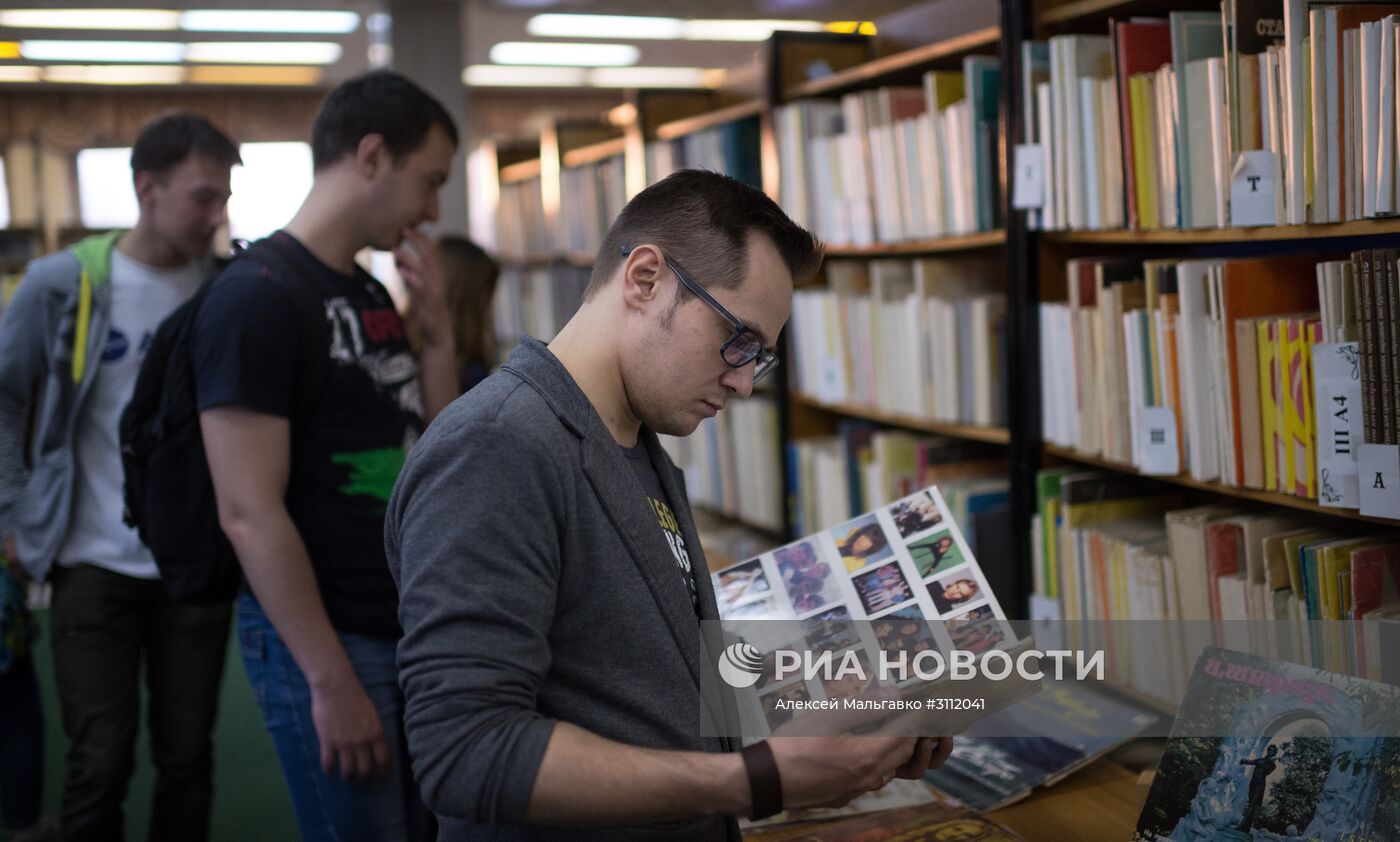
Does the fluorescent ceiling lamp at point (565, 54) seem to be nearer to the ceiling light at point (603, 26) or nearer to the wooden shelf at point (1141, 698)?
the ceiling light at point (603, 26)

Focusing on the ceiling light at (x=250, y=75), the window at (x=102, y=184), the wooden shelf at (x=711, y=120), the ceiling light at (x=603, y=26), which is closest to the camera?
the wooden shelf at (x=711, y=120)

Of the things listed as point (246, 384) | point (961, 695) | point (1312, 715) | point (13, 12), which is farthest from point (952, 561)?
point (13, 12)

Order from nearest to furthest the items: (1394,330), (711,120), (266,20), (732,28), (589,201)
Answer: (1394,330), (711,120), (589,201), (266,20), (732,28)

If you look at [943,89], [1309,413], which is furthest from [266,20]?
[1309,413]

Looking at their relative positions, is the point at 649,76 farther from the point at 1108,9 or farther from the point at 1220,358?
the point at 1220,358

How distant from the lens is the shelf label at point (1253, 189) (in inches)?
60.4

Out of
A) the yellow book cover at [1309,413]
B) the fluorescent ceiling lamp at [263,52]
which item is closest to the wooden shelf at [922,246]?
the yellow book cover at [1309,413]

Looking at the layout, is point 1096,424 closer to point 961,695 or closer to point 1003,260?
point 1003,260

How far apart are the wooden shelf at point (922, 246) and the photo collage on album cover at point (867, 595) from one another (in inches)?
36.4

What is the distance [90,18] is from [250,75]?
2.71 meters

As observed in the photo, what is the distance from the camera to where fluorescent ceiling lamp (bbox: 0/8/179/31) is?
6020 mm

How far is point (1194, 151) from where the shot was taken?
168 cm

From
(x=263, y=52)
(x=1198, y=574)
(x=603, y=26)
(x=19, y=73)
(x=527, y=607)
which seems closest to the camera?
(x=527, y=607)

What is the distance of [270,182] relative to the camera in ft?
31.7
